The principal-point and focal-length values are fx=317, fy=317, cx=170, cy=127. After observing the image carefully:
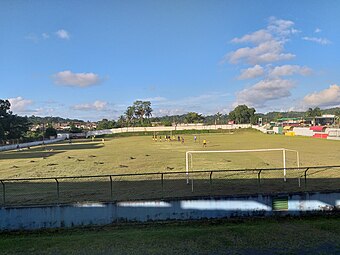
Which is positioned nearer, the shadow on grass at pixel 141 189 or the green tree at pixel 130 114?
the shadow on grass at pixel 141 189

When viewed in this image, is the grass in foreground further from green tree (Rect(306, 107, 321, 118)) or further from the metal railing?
green tree (Rect(306, 107, 321, 118))

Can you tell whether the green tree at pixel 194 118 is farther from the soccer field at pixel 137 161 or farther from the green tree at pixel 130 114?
the soccer field at pixel 137 161

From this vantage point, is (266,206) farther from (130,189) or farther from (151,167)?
(151,167)

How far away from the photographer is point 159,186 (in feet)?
53.6

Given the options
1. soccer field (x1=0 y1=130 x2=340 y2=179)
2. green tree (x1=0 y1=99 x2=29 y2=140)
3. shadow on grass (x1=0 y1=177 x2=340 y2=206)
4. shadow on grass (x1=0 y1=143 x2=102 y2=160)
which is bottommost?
shadow on grass (x1=0 y1=143 x2=102 y2=160)

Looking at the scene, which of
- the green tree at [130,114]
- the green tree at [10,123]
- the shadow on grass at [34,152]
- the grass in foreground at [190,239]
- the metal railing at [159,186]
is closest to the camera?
the grass in foreground at [190,239]

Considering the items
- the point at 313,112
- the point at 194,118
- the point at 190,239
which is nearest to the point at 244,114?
the point at 194,118

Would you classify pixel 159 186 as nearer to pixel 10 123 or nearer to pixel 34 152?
pixel 34 152

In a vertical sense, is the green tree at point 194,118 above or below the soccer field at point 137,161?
above

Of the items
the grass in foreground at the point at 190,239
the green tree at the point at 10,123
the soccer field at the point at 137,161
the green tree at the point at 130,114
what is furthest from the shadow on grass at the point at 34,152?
the green tree at the point at 130,114

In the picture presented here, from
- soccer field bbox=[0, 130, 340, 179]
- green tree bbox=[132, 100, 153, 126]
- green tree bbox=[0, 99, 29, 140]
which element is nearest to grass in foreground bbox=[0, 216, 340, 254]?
soccer field bbox=[0, 130, 340, 179]

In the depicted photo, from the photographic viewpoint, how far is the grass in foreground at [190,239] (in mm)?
8297

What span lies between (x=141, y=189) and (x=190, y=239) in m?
6.87

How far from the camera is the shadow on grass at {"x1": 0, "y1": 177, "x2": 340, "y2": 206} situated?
13.8 meters
